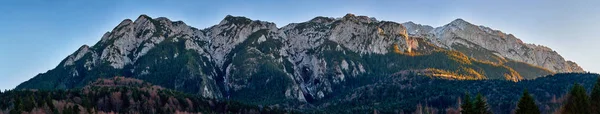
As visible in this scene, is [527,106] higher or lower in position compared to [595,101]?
higher

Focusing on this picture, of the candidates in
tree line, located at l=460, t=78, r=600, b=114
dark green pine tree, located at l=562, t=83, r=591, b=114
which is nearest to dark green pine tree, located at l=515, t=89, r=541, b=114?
tree line, located at l=460, t=78, r=600, b=114

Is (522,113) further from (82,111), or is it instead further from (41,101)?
(41,101)

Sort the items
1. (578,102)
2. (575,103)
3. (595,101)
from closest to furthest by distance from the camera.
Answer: (578,102)
(575,103)
(595,101)

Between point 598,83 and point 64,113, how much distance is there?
148m

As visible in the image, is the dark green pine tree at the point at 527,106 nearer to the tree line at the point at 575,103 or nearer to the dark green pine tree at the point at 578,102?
the tree line at the point at 575,103

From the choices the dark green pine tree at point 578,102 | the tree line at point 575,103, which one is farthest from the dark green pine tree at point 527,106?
the dark green pine tree at point 578,102

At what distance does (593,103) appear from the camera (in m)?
92.0

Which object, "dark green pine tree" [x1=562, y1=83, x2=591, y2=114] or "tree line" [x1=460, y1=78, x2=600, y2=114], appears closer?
"tree line" [x1=460, y1=78, x2=600, y2=114]

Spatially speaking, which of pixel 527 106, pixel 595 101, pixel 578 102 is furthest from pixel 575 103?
pixel 527 106

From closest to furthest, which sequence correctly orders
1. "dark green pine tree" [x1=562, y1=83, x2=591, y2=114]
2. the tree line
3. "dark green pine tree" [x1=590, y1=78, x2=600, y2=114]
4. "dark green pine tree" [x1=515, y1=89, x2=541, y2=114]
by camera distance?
"dark green pine tree" [x1=515, y1=89, x2=541, y2=114]
the tree line
"dark green pine tree" [x1=562, y1=83, x2=591, y2=114]
"dark green pine tree" [x1=590, y1=78, x2=600, y2=114]

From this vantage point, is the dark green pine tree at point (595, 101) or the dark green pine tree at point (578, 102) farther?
the dark green pine tree at point (595, 101)

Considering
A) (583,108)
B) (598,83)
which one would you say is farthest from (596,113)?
(598,83)

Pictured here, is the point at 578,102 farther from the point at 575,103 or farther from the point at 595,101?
the point at 595,101

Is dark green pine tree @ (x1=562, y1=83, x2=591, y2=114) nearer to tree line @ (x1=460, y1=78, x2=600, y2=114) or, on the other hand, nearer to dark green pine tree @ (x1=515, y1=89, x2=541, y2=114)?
tree line @ (x1=460, y1=78, x2=600, y2=114)
